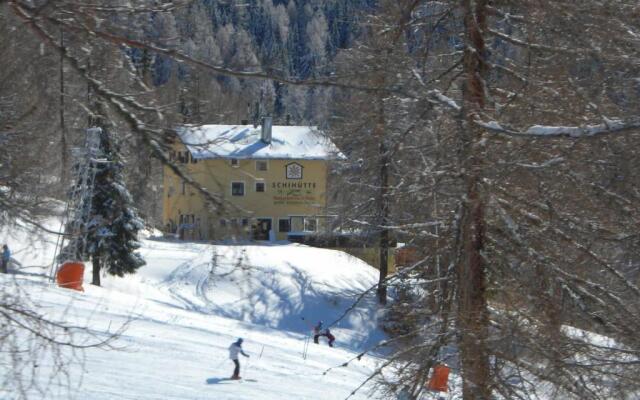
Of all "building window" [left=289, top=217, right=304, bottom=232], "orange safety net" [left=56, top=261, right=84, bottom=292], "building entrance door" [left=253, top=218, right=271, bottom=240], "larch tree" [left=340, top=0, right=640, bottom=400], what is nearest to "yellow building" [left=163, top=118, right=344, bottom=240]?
"building entrance door" [left=253, top=218, right=271, bottom=240]

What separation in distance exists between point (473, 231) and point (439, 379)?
41.4 inches

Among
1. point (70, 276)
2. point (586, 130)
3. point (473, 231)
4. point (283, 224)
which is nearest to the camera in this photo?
point (586, 130)

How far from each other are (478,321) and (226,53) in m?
2.38

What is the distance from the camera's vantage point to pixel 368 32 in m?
6.86

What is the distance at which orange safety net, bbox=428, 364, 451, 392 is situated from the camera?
5.76 meters

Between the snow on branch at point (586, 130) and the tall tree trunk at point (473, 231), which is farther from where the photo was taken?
the tall tree trunk at point (473, 231)

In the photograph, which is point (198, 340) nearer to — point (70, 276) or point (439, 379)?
point (70, 276)

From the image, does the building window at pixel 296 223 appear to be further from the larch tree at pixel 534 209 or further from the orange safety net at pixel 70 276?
the larch tree at pixel 534 209

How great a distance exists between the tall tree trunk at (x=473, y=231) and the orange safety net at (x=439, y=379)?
34 cm

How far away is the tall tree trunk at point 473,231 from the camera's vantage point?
521 centimetres

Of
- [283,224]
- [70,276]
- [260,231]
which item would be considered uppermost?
[283,224]

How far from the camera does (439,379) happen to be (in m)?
5.82

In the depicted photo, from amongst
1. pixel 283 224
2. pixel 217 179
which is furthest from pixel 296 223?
pixel 217 179

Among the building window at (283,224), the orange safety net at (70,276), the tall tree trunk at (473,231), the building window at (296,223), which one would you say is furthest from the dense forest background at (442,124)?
the building window at (296,223)
